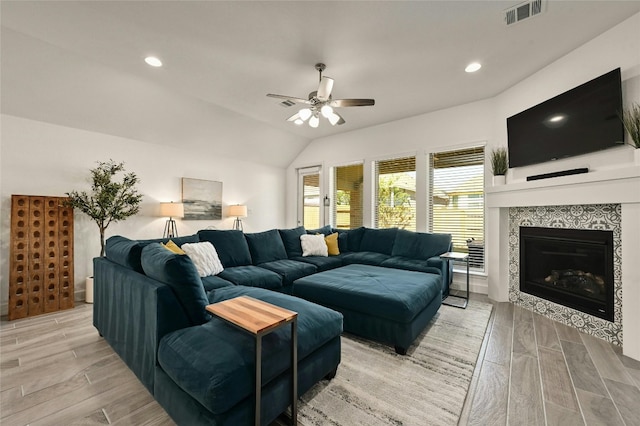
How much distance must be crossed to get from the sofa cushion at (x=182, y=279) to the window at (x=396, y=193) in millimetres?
4036

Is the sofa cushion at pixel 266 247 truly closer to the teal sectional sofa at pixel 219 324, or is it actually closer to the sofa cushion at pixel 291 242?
the sofa cushion at pixel 291 242

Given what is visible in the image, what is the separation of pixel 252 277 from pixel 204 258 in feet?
1.91

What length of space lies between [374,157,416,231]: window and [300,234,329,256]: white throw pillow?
1.37 meters

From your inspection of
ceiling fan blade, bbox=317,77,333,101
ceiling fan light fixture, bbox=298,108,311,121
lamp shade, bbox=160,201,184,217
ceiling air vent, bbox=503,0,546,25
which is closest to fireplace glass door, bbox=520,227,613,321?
ceiling air vent, bbox=503,0,546,25

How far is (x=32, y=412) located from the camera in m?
1.59

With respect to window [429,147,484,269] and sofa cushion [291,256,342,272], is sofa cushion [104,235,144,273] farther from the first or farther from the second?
window [429,147,484,269]

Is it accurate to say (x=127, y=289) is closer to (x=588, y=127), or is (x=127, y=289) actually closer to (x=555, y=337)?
(x=555, y=337)

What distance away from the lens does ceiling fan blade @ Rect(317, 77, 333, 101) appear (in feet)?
8.97

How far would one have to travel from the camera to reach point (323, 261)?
410 centimetres

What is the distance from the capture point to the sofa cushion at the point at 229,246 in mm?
3442

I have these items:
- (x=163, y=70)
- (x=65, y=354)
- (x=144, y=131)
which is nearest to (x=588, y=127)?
(x=163, y=70)

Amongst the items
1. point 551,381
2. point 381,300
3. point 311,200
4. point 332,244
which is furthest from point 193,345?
point 311,200

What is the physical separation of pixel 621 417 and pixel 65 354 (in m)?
4.00

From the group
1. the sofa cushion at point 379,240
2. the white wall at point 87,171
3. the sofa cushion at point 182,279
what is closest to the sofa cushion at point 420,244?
the sofa cushion at point 379,240
